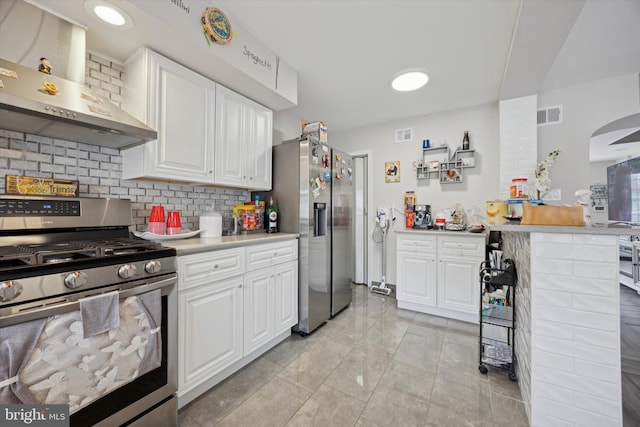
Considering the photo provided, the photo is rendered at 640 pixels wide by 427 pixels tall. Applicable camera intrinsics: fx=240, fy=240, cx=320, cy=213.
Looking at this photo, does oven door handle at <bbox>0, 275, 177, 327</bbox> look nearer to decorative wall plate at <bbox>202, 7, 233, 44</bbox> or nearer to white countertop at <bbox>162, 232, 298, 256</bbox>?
white countertop at <bbox>162, 232, 298, 256</bbox>

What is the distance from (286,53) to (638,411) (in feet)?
11.0

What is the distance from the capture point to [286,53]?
82.0 inches

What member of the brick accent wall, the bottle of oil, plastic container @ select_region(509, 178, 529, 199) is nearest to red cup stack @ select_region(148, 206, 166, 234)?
the bottle of oil

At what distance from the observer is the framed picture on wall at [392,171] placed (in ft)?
11.6

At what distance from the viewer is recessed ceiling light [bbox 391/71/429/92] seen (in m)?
2.39

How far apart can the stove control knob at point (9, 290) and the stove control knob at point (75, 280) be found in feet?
0.38

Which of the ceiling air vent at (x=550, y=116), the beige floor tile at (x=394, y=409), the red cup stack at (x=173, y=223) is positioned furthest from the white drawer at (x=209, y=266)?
the ceiling air vent at (x=550, y=116)

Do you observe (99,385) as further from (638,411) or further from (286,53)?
(638,411)

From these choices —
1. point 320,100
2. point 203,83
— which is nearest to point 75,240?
point 203,83

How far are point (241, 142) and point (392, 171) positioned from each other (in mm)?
2300

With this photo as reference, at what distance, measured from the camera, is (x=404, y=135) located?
351cm

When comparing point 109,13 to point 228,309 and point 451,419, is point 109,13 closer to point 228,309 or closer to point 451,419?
point 228,309

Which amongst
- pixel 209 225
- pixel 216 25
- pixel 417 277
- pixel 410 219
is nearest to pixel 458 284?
pixel 417 277

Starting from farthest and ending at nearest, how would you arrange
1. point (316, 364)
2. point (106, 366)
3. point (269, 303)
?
point (269, 303) < point (316, 364) < point (106, 366)
